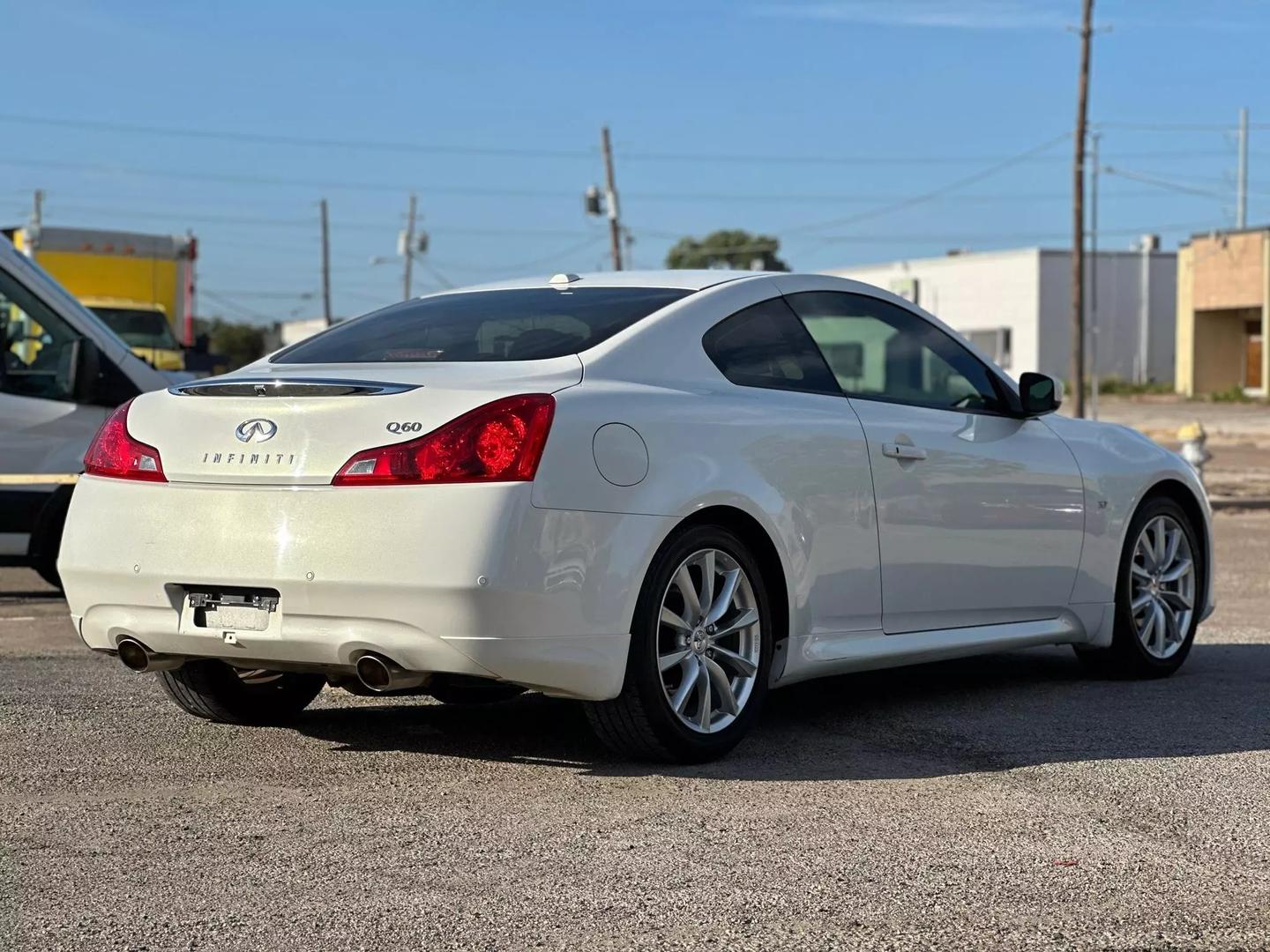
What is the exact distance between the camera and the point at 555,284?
21.3ft

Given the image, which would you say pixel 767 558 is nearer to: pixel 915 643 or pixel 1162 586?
pixel 915 643

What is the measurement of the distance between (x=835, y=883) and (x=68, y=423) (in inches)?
276

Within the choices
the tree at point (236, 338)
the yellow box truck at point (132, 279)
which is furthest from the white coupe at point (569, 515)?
the tree at point (236, 338)

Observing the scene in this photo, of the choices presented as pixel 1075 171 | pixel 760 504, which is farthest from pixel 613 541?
pixel 1075 171

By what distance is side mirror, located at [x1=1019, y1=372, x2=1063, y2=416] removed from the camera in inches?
280

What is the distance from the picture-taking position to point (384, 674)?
5.24 metres

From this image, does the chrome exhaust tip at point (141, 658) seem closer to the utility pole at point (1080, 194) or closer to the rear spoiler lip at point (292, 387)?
the rear spoiler lip at point (292, 387)

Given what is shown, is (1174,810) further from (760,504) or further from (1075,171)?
(1075,171)

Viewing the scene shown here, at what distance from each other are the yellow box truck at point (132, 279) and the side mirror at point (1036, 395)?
1447cm

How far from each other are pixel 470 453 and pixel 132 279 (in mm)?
17430

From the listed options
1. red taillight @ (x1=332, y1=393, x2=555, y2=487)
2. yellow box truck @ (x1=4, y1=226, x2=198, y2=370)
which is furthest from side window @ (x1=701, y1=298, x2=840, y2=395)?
yellow box truck @ (x1=4, y1=226, x2=198, y2=370)

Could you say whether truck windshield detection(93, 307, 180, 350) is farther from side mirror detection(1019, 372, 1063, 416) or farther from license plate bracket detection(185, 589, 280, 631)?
license plate bracket detection(185, 589, 280, 631)

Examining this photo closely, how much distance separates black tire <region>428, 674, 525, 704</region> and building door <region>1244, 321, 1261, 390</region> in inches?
2440

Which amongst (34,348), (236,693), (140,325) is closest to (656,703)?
(236,693)
